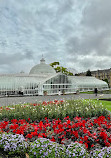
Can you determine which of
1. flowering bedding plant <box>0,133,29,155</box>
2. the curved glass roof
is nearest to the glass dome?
the curved glass roof

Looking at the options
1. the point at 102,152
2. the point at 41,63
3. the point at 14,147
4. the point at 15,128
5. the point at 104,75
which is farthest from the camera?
the point at 104,75

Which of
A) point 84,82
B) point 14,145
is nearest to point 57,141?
point 14,145

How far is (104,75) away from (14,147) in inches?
3829

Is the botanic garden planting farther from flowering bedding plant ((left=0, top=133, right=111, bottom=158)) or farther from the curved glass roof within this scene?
the curved glass roof

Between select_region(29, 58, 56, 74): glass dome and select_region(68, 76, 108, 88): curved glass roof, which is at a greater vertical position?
select_region(29, 58, 56, 74): glass dome

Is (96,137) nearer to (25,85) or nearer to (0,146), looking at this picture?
(0,146)

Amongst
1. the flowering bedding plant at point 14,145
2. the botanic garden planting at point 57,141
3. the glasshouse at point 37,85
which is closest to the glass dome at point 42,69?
the glasshouse at point 37,85

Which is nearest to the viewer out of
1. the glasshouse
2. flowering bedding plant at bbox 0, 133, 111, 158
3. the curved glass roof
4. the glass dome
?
flowering bedding plant at bbox 0, 133, 111, 158

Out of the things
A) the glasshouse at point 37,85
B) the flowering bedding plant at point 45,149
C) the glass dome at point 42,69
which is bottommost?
the flowering bedding plant at point 45,149

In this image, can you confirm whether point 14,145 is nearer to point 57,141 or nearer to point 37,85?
point 57,141

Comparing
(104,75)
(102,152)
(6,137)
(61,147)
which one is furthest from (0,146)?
(104,75)

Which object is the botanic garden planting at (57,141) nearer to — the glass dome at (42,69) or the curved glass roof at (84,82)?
the curved glass roof at (84,82)

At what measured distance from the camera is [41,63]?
4453 cm

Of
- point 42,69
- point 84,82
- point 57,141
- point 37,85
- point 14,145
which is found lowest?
point 57,141
